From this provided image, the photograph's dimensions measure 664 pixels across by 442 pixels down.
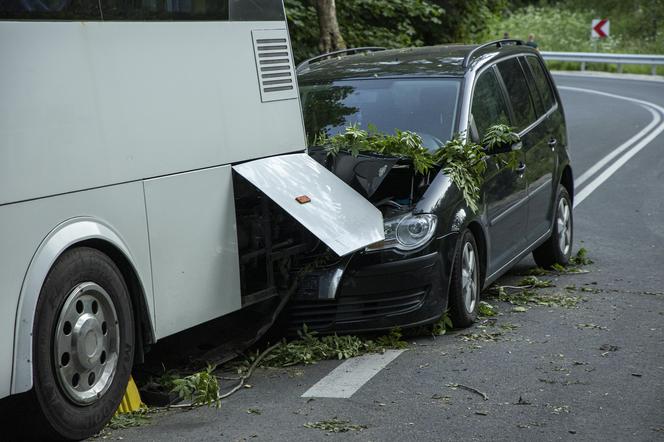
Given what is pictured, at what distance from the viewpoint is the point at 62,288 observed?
208 inches

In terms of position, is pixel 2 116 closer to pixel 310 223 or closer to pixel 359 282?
pixel 310 223

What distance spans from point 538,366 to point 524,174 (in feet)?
8.61

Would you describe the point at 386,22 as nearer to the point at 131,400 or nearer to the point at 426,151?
the point at 426,151

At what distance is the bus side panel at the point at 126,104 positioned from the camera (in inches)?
198

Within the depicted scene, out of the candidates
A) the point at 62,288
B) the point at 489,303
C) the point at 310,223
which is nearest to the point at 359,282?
the point at 310,223

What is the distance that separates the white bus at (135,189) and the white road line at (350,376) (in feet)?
2.17

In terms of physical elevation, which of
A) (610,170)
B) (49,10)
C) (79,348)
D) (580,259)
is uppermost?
(49,10)

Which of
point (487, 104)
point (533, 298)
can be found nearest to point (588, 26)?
point (487, 104)

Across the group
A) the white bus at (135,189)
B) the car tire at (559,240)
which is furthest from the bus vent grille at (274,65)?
the car tire at (559,240)

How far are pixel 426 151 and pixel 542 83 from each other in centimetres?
298

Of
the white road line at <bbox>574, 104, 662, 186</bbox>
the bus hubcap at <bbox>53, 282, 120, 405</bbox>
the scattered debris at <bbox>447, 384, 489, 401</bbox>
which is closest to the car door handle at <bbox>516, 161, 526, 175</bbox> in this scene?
the scattered debris at <bbox>447, 384, 489, 401</bbox>

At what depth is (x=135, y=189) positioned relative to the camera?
5.75 meters

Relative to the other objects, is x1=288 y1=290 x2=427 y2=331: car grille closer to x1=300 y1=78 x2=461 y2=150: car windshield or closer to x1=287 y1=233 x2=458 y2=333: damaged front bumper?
x1=287 y1=233 x2=458 y2=333: damaged front bumper

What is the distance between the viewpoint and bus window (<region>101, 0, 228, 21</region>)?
573 centimetres
